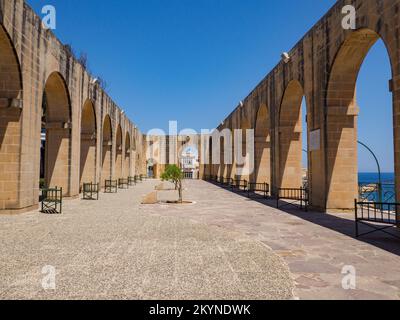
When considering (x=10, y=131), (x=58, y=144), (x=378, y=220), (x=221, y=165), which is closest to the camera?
(x=378, y=220)

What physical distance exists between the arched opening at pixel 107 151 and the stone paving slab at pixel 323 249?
14.1 m

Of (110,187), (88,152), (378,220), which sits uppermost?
(88,152)

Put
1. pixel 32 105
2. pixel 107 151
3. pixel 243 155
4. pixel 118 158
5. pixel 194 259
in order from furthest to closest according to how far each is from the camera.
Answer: pixel 118 158 → pixel 243 155 → pixel 107 151 → pixel 32 105 → pixel 194 259

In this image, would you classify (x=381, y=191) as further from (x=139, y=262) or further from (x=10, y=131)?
(x=10, y=131)

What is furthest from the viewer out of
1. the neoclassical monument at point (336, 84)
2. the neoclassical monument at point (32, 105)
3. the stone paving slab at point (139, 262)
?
the neoclassical monument at point (32, 105)

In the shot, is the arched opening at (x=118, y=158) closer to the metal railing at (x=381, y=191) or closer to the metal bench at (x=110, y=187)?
the metal bench at (x=110, y=187)

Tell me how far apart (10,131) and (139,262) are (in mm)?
7468

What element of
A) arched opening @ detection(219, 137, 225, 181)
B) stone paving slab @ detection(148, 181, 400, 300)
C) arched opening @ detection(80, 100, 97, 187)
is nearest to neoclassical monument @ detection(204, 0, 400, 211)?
stone paving slab @ detection(148, 181, 400, 300)

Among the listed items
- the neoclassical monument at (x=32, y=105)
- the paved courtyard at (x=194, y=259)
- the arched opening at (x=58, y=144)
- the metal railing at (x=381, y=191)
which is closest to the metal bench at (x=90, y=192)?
the neoclassical monument at (x=32, y=105)

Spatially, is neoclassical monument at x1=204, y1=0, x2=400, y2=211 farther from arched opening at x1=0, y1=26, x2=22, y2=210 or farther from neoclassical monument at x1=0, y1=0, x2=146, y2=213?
arched opening at x1=0, y1=26, x2=22, y2=210

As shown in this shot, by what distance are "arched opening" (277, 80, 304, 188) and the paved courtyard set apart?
23.0 ft

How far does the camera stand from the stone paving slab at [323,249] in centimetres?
364

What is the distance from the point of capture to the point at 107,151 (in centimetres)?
2294

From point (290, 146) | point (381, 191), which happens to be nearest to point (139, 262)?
point (381, 191)
